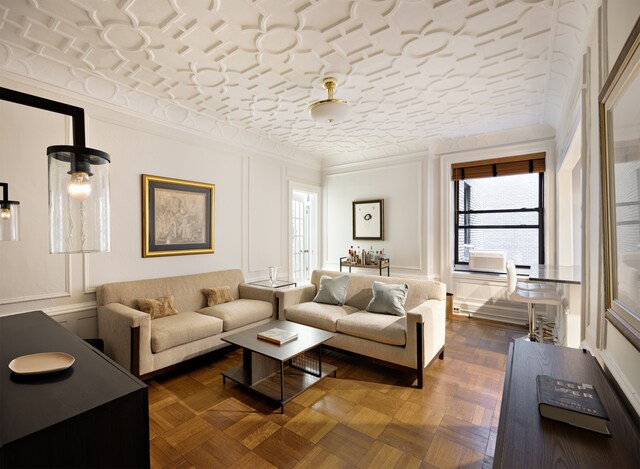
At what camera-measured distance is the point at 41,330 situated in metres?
1.58

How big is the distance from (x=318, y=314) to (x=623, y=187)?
2.76 meters

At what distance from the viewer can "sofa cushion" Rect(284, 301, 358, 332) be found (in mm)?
3328

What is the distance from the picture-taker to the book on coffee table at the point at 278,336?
265 cm

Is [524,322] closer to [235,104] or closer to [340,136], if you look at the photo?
[340,136]

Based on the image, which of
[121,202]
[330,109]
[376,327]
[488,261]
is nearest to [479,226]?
[488,261]

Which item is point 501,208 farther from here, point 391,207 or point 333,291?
point 333,291

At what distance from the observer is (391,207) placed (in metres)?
5.45

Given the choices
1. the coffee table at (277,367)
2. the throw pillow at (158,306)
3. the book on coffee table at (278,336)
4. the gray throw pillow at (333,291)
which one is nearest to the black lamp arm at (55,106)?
the coffee table at (277,367)

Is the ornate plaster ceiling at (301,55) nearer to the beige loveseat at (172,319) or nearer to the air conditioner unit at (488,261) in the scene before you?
the air conditioner unit at (488,261)

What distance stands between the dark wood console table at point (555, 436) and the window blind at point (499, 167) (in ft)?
12.5

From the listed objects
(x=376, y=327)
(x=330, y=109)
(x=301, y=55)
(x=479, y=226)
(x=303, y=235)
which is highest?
(x=301, y=55)

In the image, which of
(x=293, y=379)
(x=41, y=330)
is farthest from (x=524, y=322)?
(x=41, y=330)

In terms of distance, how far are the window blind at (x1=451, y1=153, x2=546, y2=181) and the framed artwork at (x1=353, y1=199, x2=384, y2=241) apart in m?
1.30

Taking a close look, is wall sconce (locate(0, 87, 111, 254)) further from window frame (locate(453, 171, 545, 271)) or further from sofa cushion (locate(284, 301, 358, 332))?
window frame (locate(453, 171, 545, 271))
